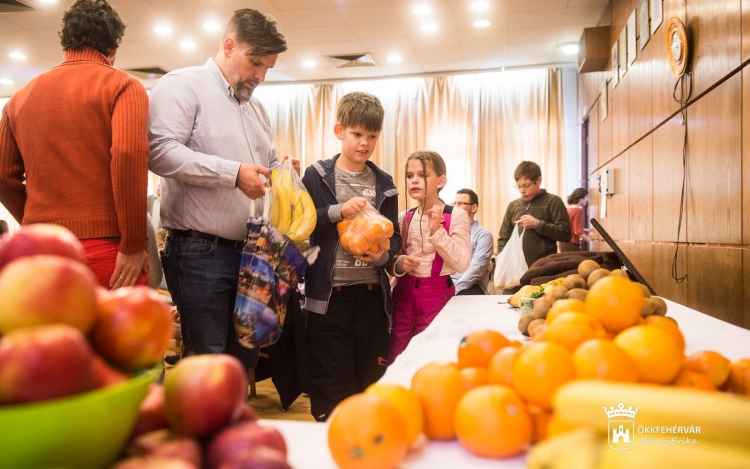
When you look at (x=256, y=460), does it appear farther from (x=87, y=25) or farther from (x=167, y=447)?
(x=87, y=25)

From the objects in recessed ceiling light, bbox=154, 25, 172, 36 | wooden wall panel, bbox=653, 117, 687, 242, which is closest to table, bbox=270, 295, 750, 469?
wooden wall panel, bbox=653, 117, 687, 242

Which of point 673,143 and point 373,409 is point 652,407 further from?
point 673,143

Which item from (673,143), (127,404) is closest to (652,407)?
(127,404)

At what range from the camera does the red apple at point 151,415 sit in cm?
54

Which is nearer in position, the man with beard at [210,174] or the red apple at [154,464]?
the red apple at [154,464]

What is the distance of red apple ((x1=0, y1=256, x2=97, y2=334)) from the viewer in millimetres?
459

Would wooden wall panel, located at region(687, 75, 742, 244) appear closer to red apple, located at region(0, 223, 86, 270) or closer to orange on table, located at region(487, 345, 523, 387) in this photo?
orange on table, located at region(487, 345, 523, 387)

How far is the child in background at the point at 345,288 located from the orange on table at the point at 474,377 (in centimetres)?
122

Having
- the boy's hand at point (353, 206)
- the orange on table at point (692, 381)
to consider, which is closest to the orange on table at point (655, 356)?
the orange on table at point (692, 381)

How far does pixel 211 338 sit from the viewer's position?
1747 mm

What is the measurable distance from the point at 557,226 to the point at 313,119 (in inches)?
201

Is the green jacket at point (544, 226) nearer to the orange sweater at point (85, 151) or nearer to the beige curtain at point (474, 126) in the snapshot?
the orange sweater at point (85, 151)

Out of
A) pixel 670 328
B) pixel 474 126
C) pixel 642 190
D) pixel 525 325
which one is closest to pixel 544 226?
pixel 642 190

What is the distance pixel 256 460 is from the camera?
0.46 metres
